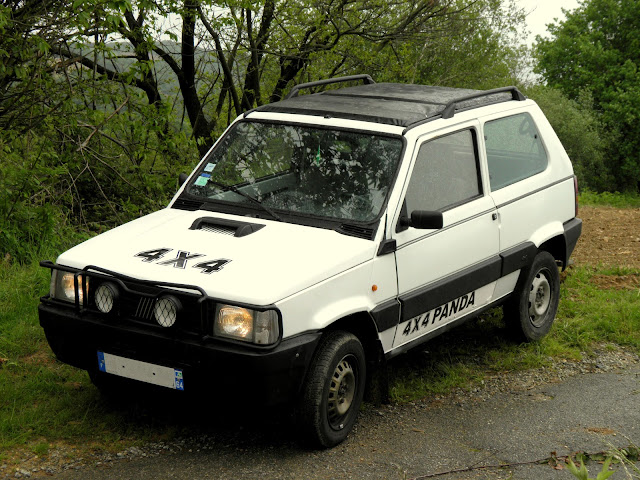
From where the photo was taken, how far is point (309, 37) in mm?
13766

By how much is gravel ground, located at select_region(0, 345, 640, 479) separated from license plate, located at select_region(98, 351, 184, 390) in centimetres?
47

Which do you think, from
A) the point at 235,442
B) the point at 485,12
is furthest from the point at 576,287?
the point at 485,12

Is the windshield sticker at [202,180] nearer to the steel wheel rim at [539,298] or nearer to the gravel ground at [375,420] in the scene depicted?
the gravel ground at [375,420]

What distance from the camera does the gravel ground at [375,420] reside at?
4.50 metres

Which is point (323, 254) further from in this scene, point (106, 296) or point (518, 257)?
point (518, 257)

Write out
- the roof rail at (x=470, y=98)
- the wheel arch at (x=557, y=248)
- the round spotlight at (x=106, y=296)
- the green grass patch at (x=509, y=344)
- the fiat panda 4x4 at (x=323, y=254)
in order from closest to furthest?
the fiat panda 4x4 at (x=323, y=254), the round spotlight at (x=106, y=296), the roof rail at (x=470, y=98), the green grass patch at (x=509, y=344), the wheel arch at (x=557, y=248)

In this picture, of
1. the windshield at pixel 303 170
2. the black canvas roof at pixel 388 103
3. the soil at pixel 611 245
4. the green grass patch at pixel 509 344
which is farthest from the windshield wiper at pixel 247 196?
the soil at pixel 611 245

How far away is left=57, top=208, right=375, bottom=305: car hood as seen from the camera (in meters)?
4.32

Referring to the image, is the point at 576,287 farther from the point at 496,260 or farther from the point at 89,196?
the point at 89,196

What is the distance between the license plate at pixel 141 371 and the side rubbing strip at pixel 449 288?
1.45 meters

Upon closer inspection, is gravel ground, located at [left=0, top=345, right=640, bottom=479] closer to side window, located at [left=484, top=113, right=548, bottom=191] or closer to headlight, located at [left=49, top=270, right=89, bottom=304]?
headlight, located at [left=49, top=270, right=89, bottom=304]

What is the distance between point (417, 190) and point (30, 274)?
144 inches

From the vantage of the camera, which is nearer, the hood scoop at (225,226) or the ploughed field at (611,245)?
the hood scoop at (225,226)

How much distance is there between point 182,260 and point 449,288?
183 centimetres
